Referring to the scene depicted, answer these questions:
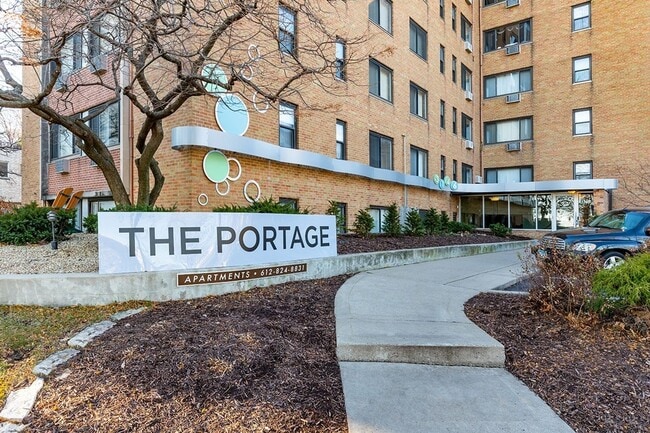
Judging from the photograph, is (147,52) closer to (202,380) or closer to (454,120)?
(202,380)

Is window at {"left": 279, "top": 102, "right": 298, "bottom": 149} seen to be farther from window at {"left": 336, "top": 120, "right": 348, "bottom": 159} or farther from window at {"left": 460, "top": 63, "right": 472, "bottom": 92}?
window at {"left": 460, "top": 63, "right": 472, "bottom": 92}

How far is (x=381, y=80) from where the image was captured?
1627cm

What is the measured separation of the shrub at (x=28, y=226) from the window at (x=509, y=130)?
24.0m

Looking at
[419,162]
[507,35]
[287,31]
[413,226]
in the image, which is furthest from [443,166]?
[287,31]

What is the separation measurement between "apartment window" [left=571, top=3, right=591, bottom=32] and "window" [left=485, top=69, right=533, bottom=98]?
3.13m

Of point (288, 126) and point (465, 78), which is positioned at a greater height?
point (465, 78)

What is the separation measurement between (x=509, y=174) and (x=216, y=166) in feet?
66.8

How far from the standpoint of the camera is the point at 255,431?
2795 millimetres

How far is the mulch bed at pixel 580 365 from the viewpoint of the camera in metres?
3.08

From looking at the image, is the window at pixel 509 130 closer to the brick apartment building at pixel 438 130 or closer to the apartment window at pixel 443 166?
the brick apartment building at pixel 438 130

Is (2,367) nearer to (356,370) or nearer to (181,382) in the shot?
(181,382)

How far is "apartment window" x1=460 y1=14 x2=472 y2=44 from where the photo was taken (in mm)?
23845

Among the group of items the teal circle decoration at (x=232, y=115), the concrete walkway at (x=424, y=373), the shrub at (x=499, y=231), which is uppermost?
the teal circle decoration at (x=232, y=115)

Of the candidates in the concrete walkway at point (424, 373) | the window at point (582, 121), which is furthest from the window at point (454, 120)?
the concrete walkway at point (424, 373)
